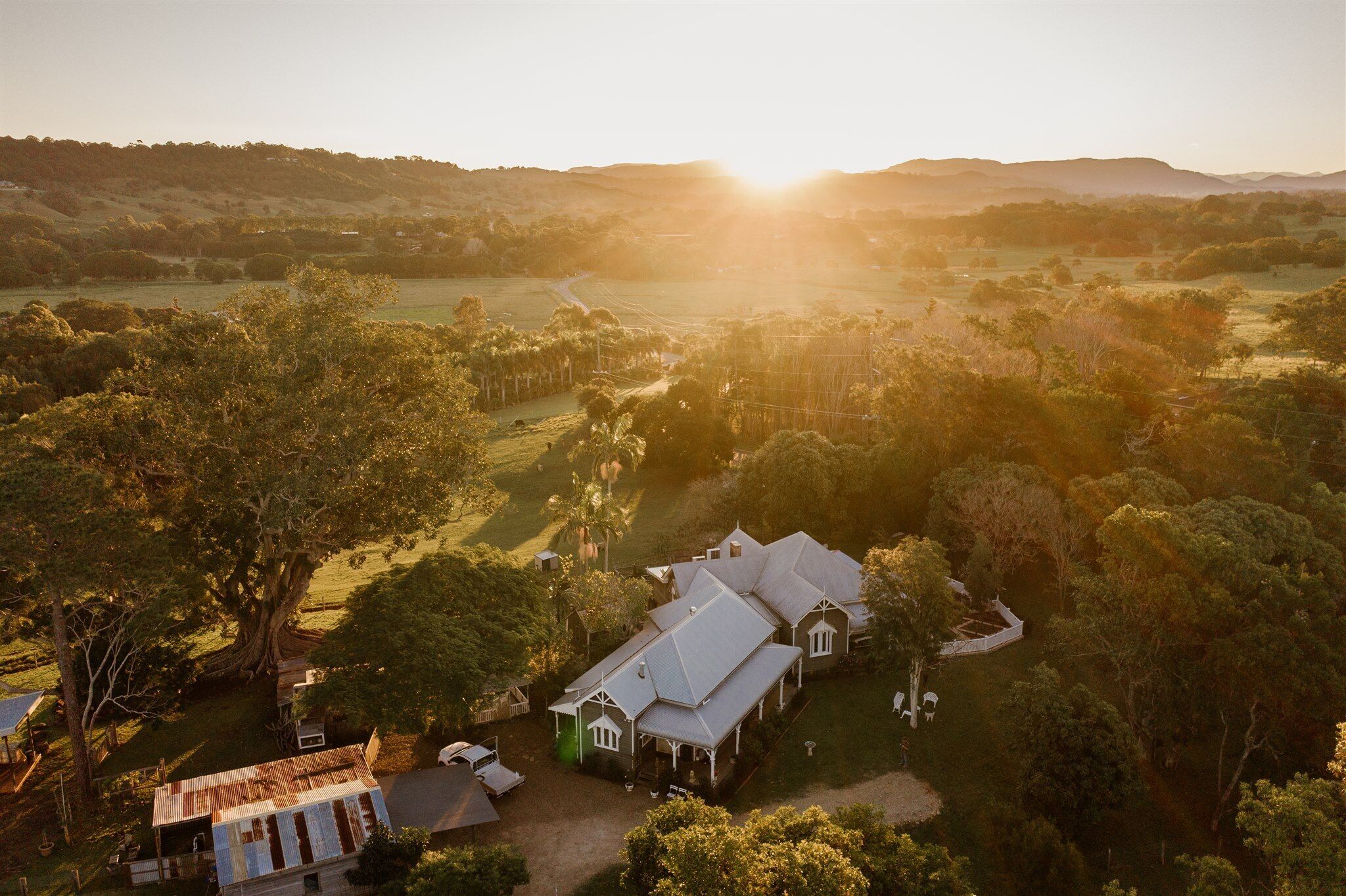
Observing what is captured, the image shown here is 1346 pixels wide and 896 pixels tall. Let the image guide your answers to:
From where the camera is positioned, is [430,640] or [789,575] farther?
[789,575]

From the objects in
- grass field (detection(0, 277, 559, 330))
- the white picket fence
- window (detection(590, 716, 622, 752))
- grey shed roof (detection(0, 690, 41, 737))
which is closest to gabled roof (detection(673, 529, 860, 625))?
the white picket fence

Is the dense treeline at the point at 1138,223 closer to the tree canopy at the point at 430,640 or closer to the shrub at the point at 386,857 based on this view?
the tree canopy at the point at 430,640

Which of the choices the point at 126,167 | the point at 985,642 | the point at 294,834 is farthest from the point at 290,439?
the point at 126,167

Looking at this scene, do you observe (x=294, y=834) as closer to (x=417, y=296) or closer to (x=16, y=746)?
(x=16, y=746)

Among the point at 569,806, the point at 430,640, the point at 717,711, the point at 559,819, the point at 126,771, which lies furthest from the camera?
the point at 717,711

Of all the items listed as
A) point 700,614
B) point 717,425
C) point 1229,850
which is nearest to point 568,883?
point 700,614
